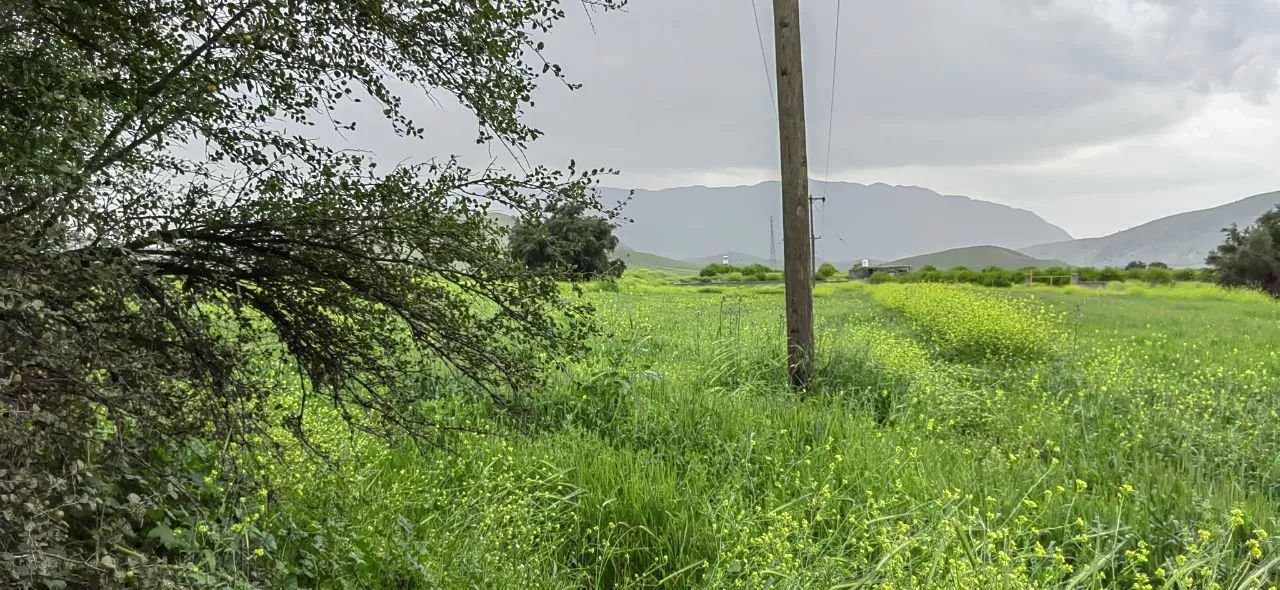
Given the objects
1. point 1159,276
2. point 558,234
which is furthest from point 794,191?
point 1159,276

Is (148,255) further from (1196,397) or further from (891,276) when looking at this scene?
(891,276)

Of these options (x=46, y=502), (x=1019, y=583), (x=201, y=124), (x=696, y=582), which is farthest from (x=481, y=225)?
(x=1019, y=583)

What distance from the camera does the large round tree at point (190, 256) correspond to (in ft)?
5.80

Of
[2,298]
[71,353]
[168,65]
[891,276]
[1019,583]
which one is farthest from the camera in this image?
[891,276]

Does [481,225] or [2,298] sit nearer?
[2,298]

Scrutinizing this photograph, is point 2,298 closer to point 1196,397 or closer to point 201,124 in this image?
point 201,124

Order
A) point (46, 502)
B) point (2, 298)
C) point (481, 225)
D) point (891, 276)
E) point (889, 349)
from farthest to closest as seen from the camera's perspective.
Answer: point (891, 276) < point (889, 349) < point (481, 225) < point (46, 502) < point (2, 298)

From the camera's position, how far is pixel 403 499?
346 cm

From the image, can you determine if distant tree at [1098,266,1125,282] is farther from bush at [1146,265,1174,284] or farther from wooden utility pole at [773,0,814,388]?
wooden utility pole at [773,0,814,388]

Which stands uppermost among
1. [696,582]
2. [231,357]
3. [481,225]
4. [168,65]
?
[168,65]

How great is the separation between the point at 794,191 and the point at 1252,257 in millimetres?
35035

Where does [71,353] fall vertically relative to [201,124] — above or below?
below

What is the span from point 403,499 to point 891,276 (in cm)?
4531

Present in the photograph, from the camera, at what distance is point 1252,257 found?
28.9 metres
